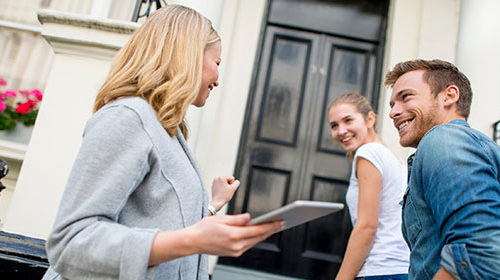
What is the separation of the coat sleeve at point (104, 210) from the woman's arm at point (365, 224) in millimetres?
1237

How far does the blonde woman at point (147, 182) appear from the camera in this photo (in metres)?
0.88

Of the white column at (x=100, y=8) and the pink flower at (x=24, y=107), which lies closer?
the pink flower at (x=24, y=107)

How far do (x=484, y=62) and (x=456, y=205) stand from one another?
10.00ft

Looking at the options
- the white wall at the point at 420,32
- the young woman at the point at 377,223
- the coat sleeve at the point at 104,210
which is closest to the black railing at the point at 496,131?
the white wall at the point at 420,32

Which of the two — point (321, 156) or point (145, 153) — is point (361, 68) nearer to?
point (321, 156)

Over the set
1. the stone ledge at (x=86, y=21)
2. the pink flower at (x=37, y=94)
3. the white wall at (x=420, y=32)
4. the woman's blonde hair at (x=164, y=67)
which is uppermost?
the white wall at (x=420, y=32)

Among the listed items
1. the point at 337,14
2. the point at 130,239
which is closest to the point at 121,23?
the point at 130,239

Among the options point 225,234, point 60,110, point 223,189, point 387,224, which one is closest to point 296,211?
point 225,234

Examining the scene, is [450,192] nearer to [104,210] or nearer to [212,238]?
[212,238]

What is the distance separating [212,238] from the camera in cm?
86

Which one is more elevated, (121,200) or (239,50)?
(239,50)

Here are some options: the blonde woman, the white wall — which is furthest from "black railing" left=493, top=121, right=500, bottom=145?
the blonde woman

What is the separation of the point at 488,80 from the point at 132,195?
A: 352 cm

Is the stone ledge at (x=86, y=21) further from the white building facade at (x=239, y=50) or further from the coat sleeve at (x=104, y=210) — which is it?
the coat sleeve at (x=104, y=210)
